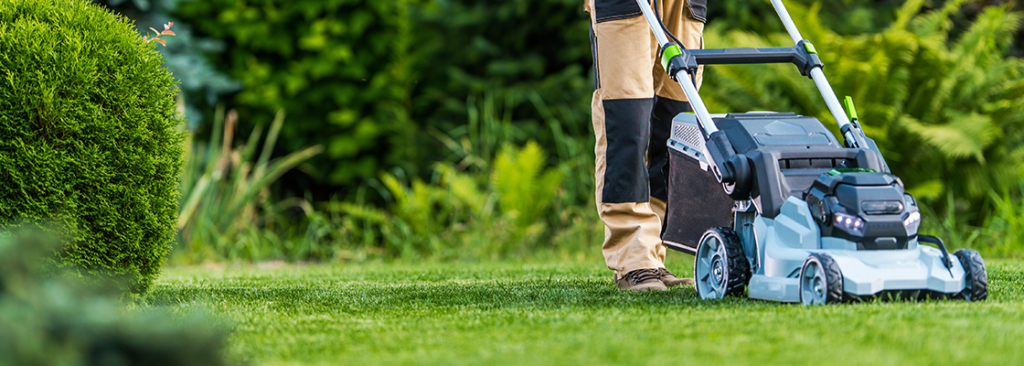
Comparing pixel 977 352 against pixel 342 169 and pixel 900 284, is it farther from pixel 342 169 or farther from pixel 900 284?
pixel 342 169

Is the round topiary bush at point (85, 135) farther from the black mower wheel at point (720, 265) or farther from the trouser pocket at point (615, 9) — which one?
the black mower wheel at point (720, 265)

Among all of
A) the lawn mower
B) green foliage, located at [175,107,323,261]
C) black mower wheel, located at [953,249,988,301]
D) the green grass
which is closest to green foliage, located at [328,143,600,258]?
green foliage, located at [175,107,323,261]

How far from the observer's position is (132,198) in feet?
8.38

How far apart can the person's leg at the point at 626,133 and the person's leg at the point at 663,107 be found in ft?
0.78

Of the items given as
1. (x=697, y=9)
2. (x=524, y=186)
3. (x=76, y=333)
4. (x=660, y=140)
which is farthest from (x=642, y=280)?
(x=524, y=186)

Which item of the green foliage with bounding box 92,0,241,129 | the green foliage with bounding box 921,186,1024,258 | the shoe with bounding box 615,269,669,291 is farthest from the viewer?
Result: the green foliage with bounding box 92,0,241,129

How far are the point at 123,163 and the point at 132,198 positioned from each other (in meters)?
0.10

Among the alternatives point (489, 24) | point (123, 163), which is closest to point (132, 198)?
point (123, 163)

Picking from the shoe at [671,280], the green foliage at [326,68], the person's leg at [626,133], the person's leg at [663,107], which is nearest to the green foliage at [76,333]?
the person's leg at [626,133]

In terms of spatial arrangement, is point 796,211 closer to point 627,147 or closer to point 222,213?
point 627,147

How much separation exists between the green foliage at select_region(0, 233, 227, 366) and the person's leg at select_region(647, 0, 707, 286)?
7.22ft

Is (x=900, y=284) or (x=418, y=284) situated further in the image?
(x=418, y=284)

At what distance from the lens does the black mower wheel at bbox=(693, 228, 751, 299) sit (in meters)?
2.62

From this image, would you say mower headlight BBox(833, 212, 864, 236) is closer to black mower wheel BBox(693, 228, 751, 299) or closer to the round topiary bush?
black mower wheel BBox(693, 228, 751, 299)
